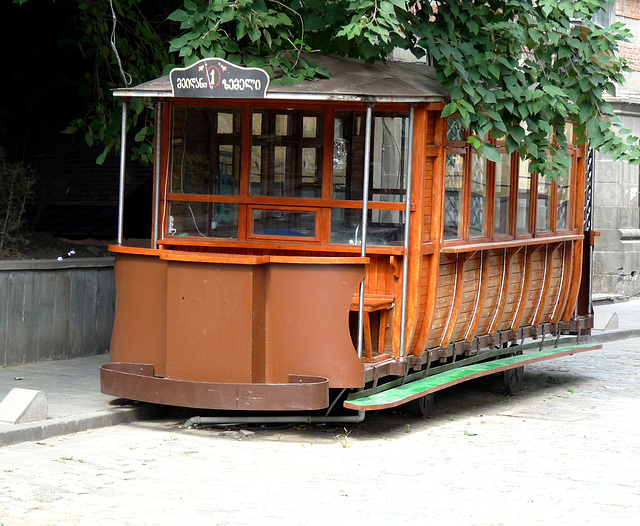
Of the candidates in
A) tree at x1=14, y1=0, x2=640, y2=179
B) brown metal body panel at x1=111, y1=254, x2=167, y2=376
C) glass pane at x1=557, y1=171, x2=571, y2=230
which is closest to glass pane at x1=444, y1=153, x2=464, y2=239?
tree at x1=14, y1=0, x2=640, y2=179

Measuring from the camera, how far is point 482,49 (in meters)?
8.66

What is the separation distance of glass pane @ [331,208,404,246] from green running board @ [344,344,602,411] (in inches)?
45.0

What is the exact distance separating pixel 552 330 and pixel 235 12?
5.03 metres

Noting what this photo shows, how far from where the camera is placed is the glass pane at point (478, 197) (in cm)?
916

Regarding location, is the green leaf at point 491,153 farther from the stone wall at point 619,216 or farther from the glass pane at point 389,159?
the stone wall at point 619,216

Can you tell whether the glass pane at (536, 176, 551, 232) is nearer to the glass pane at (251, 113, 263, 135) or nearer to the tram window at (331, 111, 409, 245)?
the tram window at (331, 111, 409, 245)

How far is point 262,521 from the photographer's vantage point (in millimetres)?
5648

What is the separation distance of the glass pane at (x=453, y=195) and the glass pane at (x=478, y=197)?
0.23m

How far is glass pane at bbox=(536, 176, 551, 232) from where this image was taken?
1055cm

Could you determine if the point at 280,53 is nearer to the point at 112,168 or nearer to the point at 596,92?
the point at 596,92

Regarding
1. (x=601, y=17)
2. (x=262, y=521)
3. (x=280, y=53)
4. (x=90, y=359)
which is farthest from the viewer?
(x=601, y=17)

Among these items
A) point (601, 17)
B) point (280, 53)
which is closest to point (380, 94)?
point (280, 53)

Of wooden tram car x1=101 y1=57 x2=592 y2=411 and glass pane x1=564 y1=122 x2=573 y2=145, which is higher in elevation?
glass pane x1=564 y1=122 x2=573 y2=145

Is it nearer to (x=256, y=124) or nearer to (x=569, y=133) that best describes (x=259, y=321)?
(x=256, y=124)
